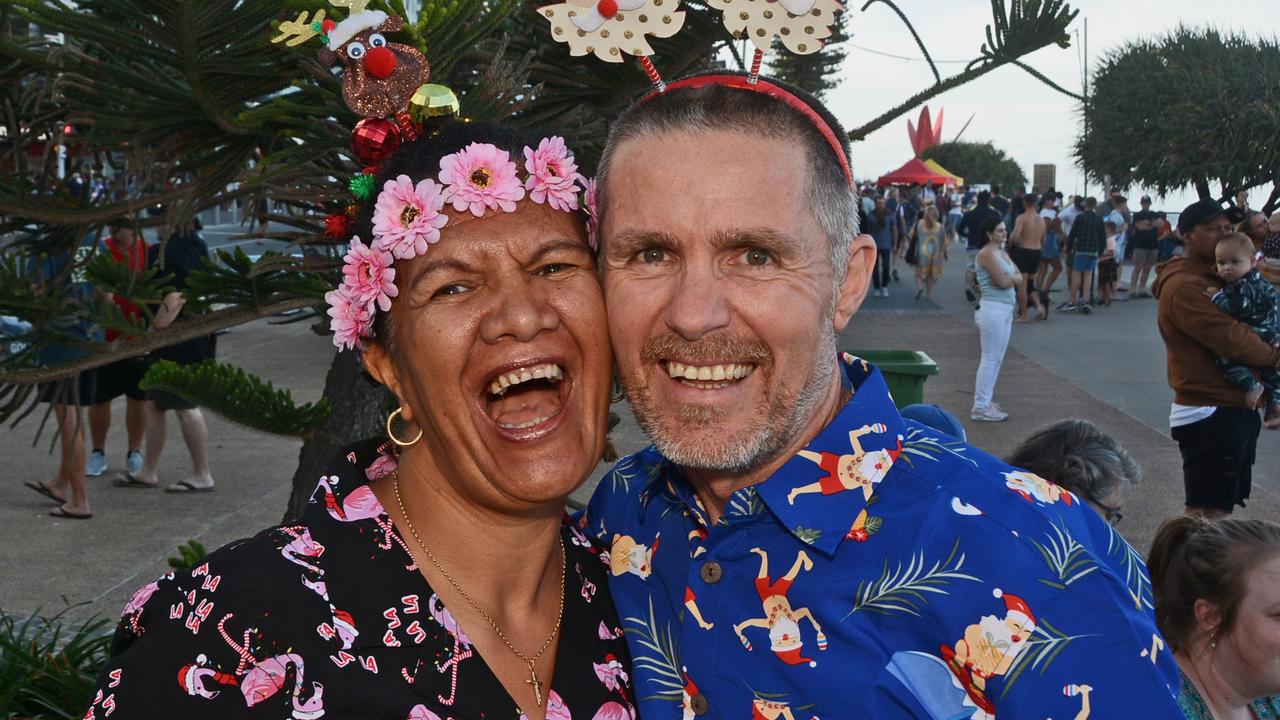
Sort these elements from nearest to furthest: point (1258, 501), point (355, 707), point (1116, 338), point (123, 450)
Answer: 1. point (355, 707)
2. point (1258, 501)
3. point (123, 450)
4. point (1116, 338)

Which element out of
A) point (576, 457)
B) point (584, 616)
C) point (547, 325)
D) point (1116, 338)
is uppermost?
point (547, 325)

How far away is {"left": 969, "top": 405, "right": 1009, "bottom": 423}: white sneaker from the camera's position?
11.2m

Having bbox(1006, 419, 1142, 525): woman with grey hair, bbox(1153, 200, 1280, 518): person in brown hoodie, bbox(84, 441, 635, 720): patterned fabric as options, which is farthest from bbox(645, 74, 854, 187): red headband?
bbox(1153, 200, 1280, 518): person in brown hoodie

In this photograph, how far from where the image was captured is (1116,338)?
16.9 metres

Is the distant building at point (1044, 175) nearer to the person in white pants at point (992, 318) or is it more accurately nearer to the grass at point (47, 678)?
the person in white pants at point (992, 318)

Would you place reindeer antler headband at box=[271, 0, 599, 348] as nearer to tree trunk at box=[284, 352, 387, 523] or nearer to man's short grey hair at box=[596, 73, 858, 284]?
man's short grey hair at box=[596, 73, 858, 284]

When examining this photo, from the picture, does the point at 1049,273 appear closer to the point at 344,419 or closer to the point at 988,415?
the point at 988,415

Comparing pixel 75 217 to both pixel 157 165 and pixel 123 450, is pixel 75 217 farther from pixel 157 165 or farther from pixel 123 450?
pixel 123 450

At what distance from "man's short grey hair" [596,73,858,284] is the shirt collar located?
0.84ft

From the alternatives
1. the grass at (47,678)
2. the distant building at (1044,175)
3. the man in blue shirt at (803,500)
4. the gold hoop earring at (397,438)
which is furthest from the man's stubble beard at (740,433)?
the distant building at (1044,175)

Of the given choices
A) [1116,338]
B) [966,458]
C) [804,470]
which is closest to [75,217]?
[804,470]

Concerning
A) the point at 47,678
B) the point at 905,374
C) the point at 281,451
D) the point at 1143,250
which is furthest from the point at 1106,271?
the point at 47,678

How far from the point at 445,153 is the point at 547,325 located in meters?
0.39

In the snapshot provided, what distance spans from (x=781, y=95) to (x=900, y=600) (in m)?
0.92
